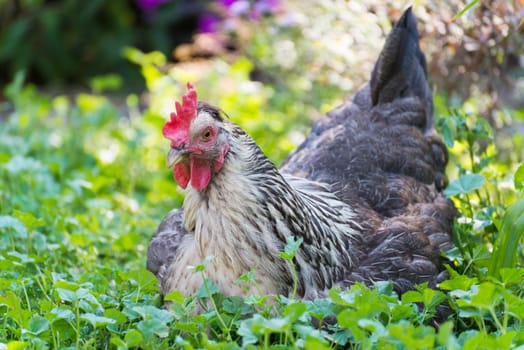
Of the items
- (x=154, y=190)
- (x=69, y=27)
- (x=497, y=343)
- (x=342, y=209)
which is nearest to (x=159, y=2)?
(x=69, y=27)

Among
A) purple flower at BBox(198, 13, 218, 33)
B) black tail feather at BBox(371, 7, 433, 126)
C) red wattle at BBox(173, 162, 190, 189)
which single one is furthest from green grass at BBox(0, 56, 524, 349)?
purple flower at BBox(198, 13, 218, 33)

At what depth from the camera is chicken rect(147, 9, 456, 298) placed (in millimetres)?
3291

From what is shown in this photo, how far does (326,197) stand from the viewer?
389 centimetres

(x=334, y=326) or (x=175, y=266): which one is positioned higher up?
(x=175, y=266)

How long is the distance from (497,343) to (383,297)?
1.61ft

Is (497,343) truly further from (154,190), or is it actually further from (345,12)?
(154,190)

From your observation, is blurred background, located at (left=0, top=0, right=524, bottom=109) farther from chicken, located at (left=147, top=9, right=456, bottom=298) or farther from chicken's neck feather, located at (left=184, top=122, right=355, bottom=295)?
chicken's neck feather, located at (left=184, top=122, right=355, bottom=295)

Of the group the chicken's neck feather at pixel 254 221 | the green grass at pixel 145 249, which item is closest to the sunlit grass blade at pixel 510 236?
the green grass at pixel 145 249

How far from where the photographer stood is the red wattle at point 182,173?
3.31 metres

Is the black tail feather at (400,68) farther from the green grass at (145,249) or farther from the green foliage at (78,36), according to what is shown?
the green foliage at (78,36)

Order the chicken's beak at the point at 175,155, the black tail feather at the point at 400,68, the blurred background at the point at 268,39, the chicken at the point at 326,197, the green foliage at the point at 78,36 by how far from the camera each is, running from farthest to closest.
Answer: the green foliage at the point at 78,36 < the blurred background at the point at 268,39 < the black tail feather at the point at 400,68 < the chicken at the point at 326,197 < the chicken's beak at the point at 175,155

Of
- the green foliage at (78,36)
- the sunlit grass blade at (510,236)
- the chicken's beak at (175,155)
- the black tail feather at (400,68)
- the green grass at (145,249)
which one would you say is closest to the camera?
the green grass at (145,249)

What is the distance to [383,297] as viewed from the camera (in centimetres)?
301

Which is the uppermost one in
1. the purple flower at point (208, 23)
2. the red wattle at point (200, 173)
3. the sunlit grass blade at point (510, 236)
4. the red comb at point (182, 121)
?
the purple flower at point (208, 23)
